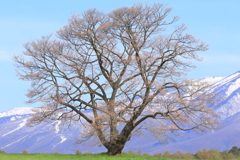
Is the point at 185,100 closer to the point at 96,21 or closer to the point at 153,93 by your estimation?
the point at 153,93

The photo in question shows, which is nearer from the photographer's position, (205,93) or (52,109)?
(205,93)

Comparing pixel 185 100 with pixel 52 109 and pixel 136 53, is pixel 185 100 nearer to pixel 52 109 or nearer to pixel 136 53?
pixel 136 53

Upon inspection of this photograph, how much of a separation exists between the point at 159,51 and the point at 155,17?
2.54 meters

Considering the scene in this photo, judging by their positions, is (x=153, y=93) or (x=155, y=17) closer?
(x=153, y=93)

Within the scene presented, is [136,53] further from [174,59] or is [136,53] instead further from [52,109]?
[52,109]

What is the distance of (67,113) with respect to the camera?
2795cm

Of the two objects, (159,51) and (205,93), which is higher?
(159,51)

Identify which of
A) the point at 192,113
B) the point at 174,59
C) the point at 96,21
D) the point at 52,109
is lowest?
the point at 192,113

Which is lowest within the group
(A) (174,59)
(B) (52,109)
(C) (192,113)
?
(C) (192,113)

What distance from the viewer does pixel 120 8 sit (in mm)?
26938

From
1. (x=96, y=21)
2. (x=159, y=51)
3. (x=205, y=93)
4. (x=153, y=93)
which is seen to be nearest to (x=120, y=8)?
(x=96, y=21)

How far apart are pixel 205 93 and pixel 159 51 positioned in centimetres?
412

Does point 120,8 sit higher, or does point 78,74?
point 120,8

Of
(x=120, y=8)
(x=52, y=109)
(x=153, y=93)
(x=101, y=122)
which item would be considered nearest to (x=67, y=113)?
(x=52, y=109)
